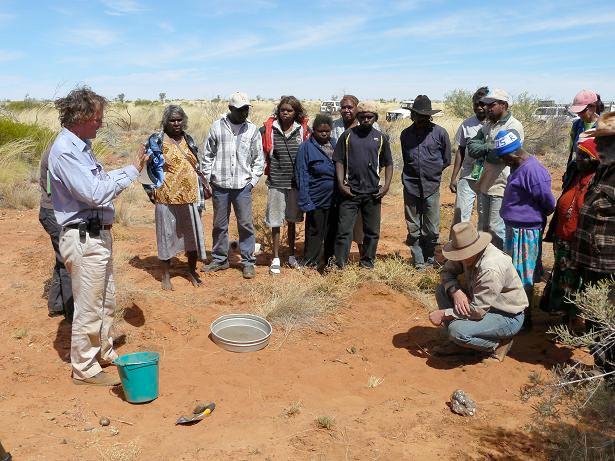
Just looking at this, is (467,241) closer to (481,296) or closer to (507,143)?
(481,296)

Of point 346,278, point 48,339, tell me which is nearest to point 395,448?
point 346,278

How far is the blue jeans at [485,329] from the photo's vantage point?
430 centimetres

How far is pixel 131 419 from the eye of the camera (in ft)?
11.8

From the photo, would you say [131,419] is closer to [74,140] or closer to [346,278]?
[74,140]

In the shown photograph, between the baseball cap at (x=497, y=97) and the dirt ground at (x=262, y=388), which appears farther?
the baseball cap at (x=497, y=97)

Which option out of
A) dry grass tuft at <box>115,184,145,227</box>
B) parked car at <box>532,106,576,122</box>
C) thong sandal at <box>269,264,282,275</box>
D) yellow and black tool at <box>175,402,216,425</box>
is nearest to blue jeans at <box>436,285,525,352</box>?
yellow and black tool at <box>175,402,216,425</box>

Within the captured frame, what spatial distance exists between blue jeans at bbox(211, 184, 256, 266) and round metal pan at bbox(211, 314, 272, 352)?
57.0 inches

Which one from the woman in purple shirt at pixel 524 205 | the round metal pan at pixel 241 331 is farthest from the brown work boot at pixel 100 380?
the woman in purple shirt at pixel 524 205

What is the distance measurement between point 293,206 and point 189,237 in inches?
50.8

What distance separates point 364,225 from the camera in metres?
6.28

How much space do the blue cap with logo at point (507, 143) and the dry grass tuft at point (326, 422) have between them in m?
2.55

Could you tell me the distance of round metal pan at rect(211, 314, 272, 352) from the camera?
4629mm

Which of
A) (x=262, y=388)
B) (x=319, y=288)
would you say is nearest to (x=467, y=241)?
(x=262, y=388)

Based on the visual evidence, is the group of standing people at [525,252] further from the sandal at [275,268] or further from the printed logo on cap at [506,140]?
the sandal at [275,268]
